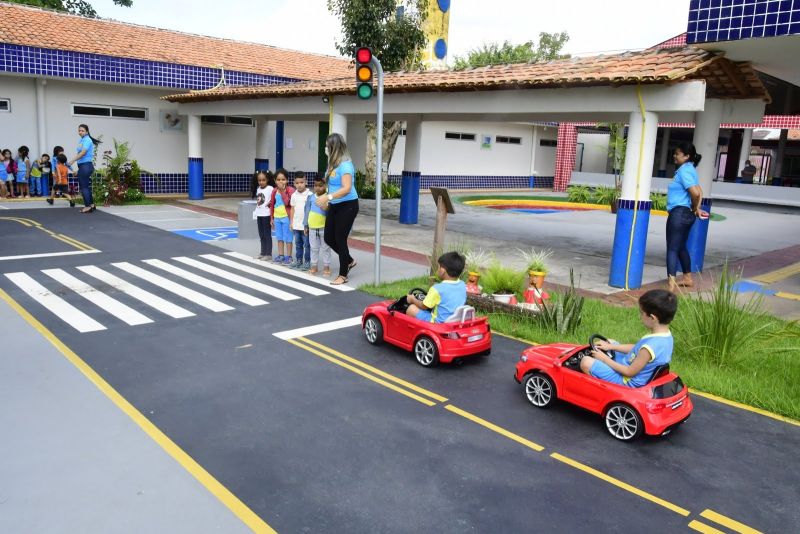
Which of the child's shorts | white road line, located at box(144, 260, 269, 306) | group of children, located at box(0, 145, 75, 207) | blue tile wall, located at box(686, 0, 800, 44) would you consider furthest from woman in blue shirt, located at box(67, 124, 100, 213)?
blue tile wall, located at box(686, 0, 800, 44)

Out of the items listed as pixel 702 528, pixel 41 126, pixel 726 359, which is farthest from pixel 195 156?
pixel 702 528

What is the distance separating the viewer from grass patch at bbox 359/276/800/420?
5.52 metres

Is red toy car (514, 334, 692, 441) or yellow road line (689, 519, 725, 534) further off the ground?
red toy car (514, 334, 692, 441)

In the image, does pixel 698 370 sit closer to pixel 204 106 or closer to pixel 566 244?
pixel 566 244

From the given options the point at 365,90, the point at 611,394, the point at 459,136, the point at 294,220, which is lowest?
the point at 611,394

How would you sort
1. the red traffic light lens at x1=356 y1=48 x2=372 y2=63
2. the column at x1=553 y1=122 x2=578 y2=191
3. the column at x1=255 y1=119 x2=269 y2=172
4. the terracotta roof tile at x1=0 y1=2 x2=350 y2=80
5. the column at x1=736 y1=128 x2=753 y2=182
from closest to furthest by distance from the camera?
the red traffic light lens at x1=356 y1=48 x2=372 y2=63, the terracotta roof tile at x1=0 y1=2 x2=350 y2=80, the column at x1=255 y1=119 x2=269 y2=172, the column at x1=736 y1=128 x2=753 y2=182, the column at x1=553 y1=122 x2=578 y2=191

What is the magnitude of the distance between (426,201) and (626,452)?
2039 cm

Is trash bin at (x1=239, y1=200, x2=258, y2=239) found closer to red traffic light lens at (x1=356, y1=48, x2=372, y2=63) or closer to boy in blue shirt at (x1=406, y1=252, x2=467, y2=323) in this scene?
red traffic light lens at (x1=356, y1=48, x2=372, y2=63)

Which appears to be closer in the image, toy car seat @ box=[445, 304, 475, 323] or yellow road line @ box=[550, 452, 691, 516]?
yellow road line @ box=[550, 452, 691, 516]

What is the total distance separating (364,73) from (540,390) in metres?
5.29

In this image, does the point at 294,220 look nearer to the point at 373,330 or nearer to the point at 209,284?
the point at 209,284

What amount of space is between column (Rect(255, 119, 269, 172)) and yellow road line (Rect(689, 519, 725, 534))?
20.2m

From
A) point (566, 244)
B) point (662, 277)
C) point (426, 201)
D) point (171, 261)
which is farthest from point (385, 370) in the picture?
point (426, 201)

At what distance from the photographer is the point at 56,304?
7711 mm
